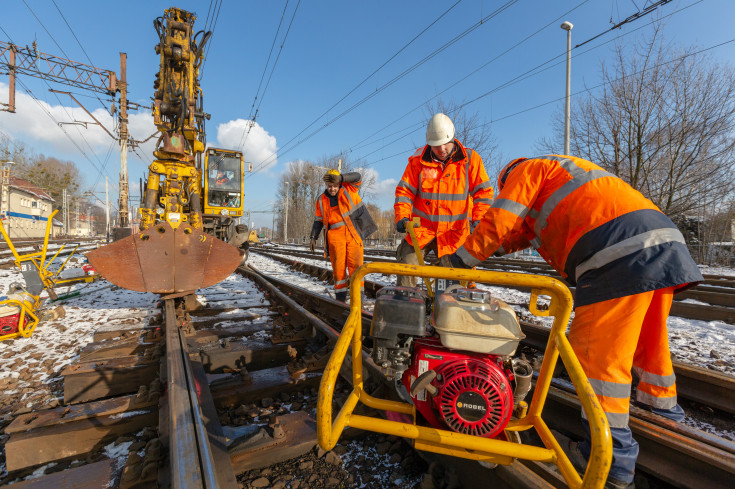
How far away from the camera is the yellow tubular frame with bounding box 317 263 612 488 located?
122 cm

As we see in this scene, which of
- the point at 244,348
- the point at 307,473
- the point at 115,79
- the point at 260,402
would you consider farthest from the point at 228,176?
the point at 115,79

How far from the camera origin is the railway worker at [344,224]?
518 centimetres

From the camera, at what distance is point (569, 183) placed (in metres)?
1.83

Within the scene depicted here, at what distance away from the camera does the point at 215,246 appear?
178 inches

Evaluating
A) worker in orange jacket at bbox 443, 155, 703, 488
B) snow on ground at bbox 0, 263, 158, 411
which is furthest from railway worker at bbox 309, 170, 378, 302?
worker in orange jacket at bbox 443, 155, 703, 488

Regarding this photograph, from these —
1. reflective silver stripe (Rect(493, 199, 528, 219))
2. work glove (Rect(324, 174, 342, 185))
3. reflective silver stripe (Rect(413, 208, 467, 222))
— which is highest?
work glove (Rect(324, 174, 342, 185))

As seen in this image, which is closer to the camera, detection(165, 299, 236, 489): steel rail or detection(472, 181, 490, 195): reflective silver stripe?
detection(165, 299, 236, 489): steel rail

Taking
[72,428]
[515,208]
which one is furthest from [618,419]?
[72,428]

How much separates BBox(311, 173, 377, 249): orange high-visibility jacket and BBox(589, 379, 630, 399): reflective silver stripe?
3849 millimetres

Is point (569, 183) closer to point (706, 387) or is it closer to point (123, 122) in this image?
point (706, 387)

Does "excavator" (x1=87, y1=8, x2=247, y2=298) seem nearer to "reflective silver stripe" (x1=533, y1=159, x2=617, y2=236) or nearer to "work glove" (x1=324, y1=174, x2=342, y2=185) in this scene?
"work glove" (x1=324, y1=174, x2=342, y2=185)

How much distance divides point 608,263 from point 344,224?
3887mm

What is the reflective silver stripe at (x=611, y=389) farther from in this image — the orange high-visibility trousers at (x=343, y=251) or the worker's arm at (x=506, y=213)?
the orange high-visibility trousers at (x=343, y=251)

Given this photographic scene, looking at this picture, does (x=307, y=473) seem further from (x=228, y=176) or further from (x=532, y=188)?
(x=228, y=176)
